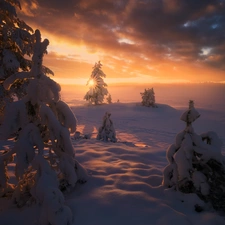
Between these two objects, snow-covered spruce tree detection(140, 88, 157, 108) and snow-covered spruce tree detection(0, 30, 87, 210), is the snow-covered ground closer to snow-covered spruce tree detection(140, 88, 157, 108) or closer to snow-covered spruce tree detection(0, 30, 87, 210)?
snow-covered spruce tree detection(0, 30, 87, 210)

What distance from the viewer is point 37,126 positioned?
3346mm

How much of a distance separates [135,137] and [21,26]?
1378cm

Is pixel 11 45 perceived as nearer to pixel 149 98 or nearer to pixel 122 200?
pixel 122 200

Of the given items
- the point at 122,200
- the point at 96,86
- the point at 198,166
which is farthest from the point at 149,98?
the point at 122,200

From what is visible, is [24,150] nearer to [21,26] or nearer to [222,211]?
[222,211]

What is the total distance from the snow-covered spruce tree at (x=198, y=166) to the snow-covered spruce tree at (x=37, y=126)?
89.5 inches

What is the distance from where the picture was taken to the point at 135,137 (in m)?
18.0

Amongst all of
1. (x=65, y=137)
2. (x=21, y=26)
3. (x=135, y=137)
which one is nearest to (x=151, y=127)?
(x=135, y=137)

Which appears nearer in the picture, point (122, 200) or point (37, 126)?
point (37, 126)

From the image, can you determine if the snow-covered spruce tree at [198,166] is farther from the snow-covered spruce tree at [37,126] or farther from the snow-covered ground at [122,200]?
the snow-covered spruce tree at [37,126]

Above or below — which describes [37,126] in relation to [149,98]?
below

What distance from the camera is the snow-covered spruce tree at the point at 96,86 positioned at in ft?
135

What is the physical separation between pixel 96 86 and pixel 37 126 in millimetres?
39139

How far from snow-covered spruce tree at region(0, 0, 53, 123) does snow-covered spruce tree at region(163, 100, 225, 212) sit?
5875mm
